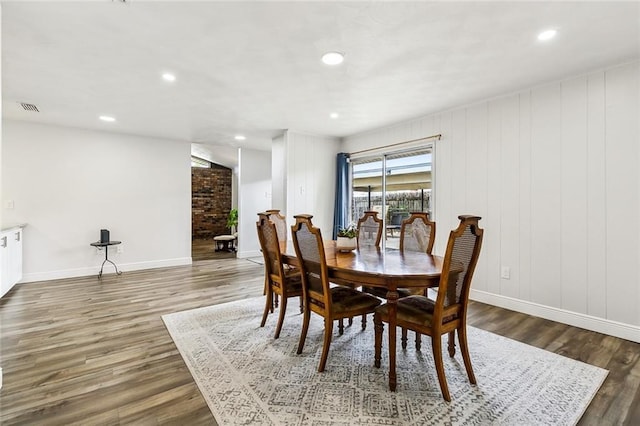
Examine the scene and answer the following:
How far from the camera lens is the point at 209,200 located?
10172 millimetres

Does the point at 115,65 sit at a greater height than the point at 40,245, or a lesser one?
greater

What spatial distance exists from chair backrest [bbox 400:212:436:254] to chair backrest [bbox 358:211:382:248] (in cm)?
28

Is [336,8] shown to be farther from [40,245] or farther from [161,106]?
[40,245]

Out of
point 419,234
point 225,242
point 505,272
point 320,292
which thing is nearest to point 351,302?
point 320,292

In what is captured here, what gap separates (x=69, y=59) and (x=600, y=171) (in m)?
4.82

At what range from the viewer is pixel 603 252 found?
277cm

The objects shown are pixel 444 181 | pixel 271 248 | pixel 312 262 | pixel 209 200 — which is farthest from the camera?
pixel 209 200

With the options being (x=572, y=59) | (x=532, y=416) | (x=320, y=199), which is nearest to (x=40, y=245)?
(x=320, y=199)

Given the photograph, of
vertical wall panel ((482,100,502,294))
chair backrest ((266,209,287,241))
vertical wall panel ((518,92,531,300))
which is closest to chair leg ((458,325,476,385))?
vertical wall panel ((518,92,531,300))

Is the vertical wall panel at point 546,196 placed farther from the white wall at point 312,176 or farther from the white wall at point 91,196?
the white wall at point 91,196

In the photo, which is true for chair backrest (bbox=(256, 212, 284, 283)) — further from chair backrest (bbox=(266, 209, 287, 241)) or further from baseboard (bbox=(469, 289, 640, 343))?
baseboard (bbox=(469, 289, 640, 343))

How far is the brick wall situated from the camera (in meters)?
9.89

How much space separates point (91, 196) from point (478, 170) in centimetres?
591

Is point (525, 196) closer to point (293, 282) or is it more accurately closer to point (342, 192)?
point (293, 282)
